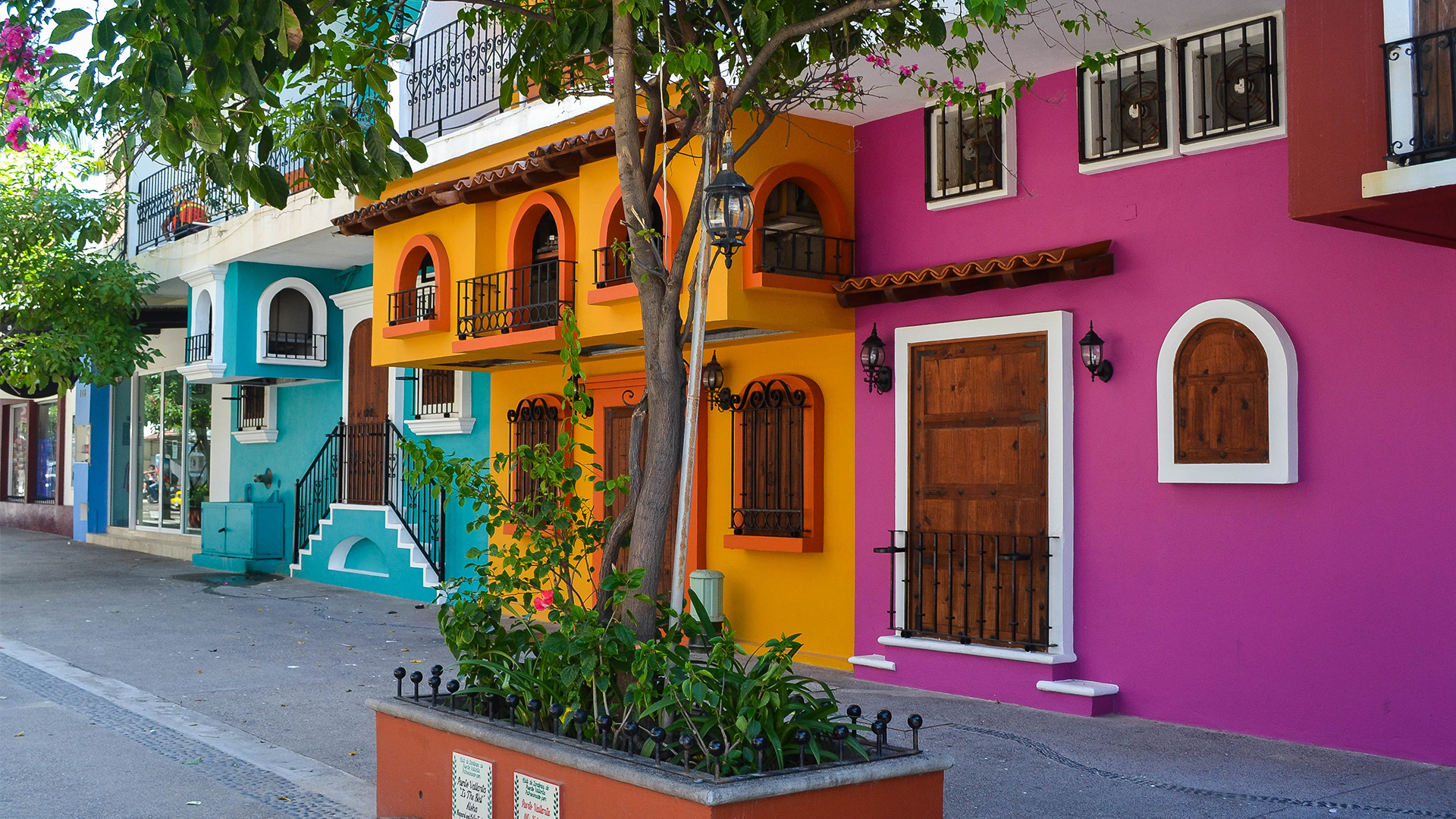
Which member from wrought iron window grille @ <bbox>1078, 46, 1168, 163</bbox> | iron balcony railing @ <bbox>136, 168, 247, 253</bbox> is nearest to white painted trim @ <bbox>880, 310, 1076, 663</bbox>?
wrought iron window grille @ <bbox>1078, 46, 1168, 163</bbox>

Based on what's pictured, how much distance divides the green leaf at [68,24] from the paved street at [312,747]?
133 inches

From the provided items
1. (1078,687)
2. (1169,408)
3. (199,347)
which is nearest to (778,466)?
(1078,687)

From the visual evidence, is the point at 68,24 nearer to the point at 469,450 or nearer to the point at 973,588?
the point at 973,588

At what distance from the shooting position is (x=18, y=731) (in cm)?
739

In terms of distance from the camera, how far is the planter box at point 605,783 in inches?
164

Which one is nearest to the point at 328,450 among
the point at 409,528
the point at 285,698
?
the point at 409,528

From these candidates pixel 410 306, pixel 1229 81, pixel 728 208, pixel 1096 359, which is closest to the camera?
pixel 728 208

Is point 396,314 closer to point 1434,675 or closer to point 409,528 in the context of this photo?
point 409,528

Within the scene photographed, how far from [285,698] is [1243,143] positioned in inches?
284

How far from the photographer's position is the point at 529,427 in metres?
13.3

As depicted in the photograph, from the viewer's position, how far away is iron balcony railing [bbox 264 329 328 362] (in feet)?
55.0

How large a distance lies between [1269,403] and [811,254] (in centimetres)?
379

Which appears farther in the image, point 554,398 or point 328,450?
point 328,450

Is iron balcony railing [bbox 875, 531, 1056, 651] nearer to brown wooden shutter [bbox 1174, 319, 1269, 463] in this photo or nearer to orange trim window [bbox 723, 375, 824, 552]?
orange trim window [bbox 723, 375, 824, 552]
